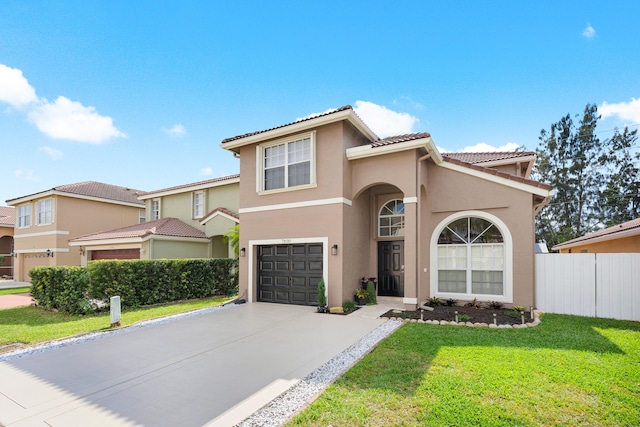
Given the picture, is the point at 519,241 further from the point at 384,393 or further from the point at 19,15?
the point at 19,15

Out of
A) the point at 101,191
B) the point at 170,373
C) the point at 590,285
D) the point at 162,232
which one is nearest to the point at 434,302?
the point at 590,285

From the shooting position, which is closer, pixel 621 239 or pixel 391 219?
pixel 391 219

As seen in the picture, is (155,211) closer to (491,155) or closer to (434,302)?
(434,302)

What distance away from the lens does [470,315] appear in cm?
898

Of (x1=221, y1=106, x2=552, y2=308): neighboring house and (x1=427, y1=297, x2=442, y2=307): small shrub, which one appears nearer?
(x1=221, y1=106, x2=552, y2=308): neighboring house

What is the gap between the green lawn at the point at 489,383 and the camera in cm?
377

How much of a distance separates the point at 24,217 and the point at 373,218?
2819cm

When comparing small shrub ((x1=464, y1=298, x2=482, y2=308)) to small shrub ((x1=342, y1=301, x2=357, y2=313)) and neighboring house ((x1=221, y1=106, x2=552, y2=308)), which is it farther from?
small shrub ((x1=342, y1=301, x2=357, y2=313))

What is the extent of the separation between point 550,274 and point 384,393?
27.2ft

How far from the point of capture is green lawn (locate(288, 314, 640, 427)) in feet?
12.4

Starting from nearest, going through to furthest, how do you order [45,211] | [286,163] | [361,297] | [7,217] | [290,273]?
1. [361,297]
2. [290,273]
3. [286,163]
4. [45,211]
5. [7,217]

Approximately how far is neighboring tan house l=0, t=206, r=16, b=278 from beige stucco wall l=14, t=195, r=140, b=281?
15.0 feet

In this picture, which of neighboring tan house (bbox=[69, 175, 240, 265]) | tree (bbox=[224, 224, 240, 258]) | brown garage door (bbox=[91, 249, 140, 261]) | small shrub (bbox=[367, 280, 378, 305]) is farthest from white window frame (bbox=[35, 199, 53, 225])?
small shrub (bbox=[367, 280, 378, 305])

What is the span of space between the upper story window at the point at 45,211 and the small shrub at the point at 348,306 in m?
23.1
